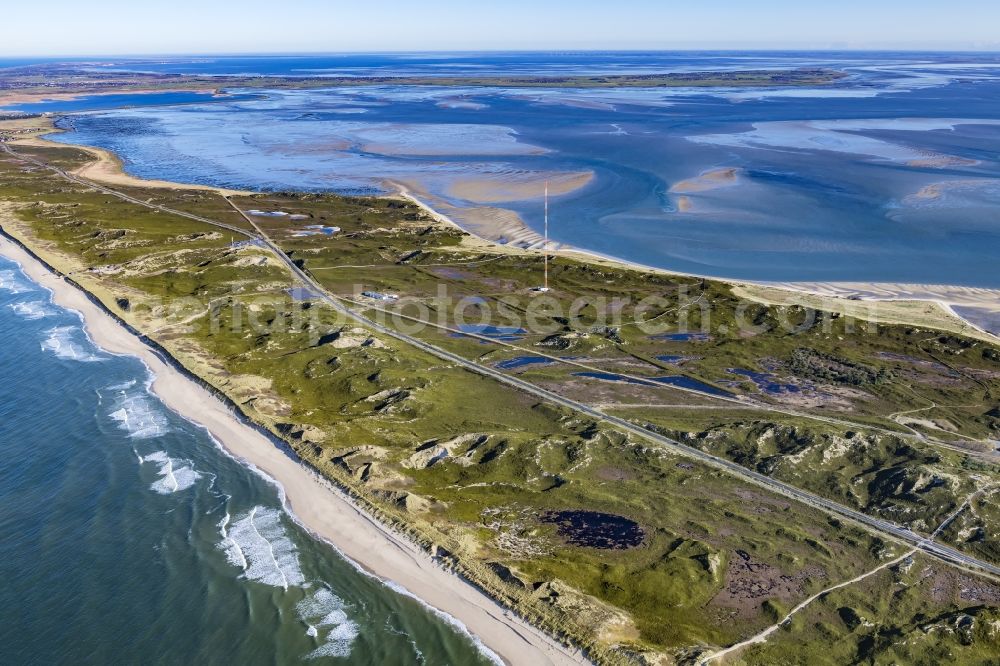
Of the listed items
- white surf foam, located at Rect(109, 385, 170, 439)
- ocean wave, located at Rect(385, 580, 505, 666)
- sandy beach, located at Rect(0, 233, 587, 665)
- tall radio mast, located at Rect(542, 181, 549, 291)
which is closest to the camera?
ocean wave, located at Rect(385, 580, 505, 666)

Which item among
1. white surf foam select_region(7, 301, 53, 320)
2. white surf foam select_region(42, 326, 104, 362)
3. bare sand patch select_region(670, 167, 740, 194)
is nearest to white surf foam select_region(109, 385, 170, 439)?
white surf foam select_region(42, 326, 104, 362)

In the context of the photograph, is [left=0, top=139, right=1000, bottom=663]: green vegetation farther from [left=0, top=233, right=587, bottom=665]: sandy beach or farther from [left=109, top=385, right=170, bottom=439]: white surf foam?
[left=109, top=385, right=170, bottom=439]: white surf foam

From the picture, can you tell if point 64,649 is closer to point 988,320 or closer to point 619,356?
point 619,356

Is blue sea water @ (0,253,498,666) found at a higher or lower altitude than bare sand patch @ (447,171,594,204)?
lower

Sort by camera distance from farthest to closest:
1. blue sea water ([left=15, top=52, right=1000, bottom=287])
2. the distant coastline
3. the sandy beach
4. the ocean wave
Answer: blue sea water ([left=15, top=52, right=1000, bottom=287]) → the distant coastline → the sandy beach → the ocean wave

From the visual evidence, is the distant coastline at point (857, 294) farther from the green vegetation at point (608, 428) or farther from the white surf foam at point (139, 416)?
the white surf foam at point (139, 416)

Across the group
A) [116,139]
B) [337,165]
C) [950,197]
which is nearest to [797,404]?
[950,197]

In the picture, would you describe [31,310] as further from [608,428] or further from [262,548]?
[608,428]
